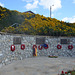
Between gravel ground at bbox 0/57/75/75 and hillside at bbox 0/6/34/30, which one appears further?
hillside at bbox 0/6/34/30

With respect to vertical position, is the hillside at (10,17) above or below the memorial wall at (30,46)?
above

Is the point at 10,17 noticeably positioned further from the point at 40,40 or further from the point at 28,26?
the point at 40,40

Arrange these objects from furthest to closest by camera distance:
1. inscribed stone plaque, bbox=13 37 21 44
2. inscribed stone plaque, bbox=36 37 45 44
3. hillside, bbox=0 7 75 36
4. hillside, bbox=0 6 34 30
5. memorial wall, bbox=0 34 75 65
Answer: hillside, bbox=0 6 34 30 → hillside, bbox=0 7 75 36 → inscribed stone plaque, bbox=36 37 45 44 → inscribed stone plaque, bbox=13 37 21 44 → memorial wall, bbox=0 34 75 65

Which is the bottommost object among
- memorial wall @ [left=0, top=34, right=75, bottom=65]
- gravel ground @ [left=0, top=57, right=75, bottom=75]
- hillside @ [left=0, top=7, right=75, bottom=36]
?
gravel ground @ [left=0, top=57, right=75, bottom=75]

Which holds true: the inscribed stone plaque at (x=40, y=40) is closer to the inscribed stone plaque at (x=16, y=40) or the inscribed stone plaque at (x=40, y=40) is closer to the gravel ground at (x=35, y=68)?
the inscribed stone plaque at (x=16, y=40)

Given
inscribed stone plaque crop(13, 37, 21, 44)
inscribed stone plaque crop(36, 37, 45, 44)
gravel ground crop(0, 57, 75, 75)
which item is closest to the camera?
gravel ground crop(0, 57, 75, 75)

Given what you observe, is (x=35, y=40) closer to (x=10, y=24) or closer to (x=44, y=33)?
(x=44, y=33)

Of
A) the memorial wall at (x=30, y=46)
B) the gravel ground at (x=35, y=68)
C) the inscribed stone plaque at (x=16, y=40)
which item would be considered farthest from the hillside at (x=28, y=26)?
the gravel ground at (x=35, y=68)

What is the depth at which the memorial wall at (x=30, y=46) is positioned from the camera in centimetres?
1034

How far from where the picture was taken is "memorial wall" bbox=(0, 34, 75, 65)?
10344 millimetres

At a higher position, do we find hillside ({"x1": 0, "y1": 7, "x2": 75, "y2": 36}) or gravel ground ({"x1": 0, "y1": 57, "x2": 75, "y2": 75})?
hillside ({"x1": 0, "y1": 7, "x2": 75, "y2": 36})

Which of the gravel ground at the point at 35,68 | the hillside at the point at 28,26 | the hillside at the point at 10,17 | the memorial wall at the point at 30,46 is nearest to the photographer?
the gravel ground at the point at 35,68

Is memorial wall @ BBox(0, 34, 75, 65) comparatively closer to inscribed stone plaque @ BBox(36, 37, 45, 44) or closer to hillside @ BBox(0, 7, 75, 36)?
inscribed stone plaque @ BBox(36, 37, 45, 44)

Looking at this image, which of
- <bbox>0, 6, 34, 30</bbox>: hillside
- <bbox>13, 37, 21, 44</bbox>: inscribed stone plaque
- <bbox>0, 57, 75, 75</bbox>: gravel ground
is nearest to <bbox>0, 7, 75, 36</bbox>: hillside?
<bbox>0, 6, 34, 30</bbox>: hillside
